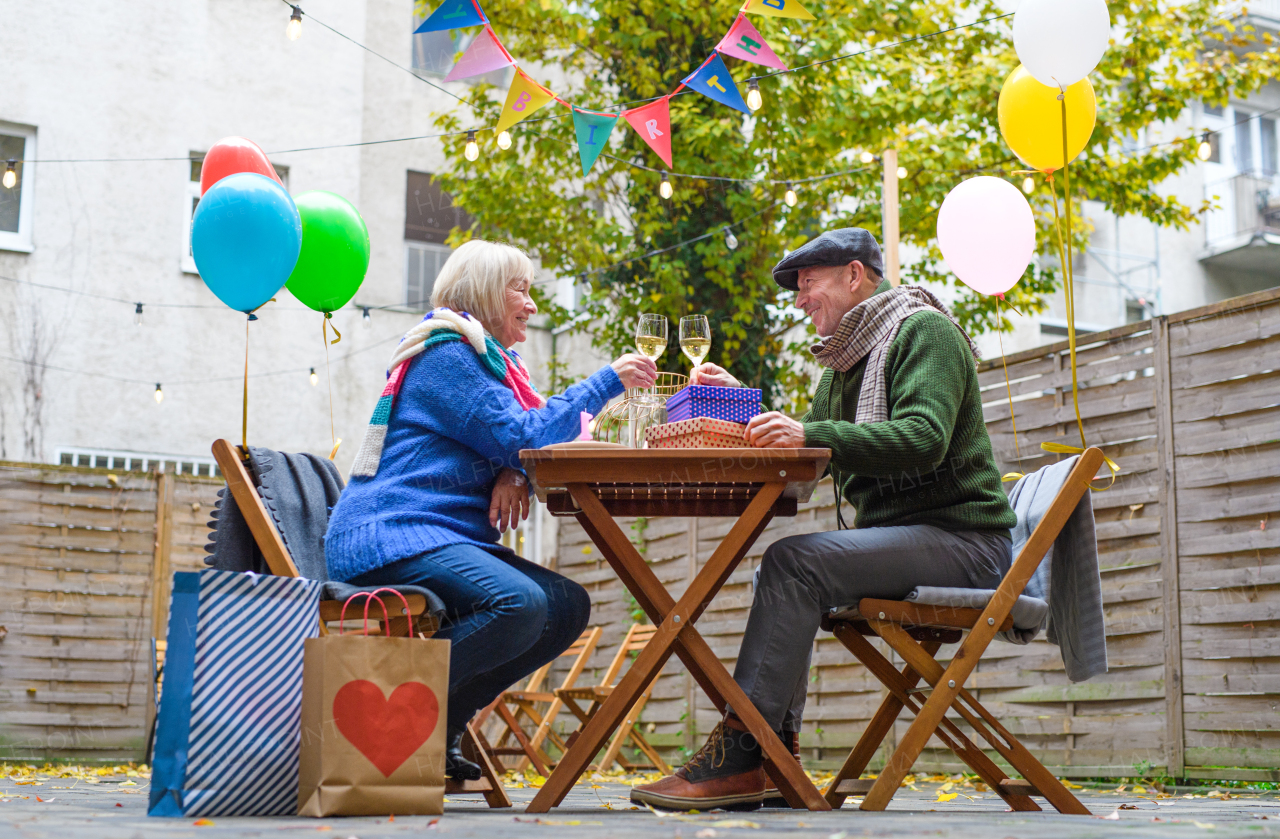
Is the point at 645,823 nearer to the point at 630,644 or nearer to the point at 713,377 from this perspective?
the point at 713,377

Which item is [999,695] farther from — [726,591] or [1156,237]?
[1156,237]

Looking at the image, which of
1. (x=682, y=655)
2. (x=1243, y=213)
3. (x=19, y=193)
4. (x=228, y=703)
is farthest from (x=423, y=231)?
(x=228, y=703)

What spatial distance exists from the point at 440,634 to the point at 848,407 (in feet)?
4.00

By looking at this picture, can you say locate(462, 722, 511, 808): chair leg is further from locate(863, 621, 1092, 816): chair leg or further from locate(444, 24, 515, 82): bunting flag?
locate(444, 24, 515, 82): bunting flag

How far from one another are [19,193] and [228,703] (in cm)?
947

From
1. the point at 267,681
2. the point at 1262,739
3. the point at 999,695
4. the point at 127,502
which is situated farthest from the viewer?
the point at 127,502

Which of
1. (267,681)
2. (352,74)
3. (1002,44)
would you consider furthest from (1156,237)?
(267,681)

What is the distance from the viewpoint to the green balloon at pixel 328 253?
193 inches

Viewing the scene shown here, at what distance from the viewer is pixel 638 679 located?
9.16 feet

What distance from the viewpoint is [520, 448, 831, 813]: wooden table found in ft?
9.12

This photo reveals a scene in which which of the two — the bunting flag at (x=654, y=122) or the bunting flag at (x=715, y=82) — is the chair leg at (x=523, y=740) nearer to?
the bunting flag at (x=654, y=122)

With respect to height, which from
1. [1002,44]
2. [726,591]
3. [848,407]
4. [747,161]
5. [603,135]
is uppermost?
[1002,44]

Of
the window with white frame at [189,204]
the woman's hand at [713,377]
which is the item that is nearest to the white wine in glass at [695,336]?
the woman's hand at [713,377]

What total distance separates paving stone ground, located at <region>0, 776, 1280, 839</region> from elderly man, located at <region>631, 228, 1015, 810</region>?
28 cm
